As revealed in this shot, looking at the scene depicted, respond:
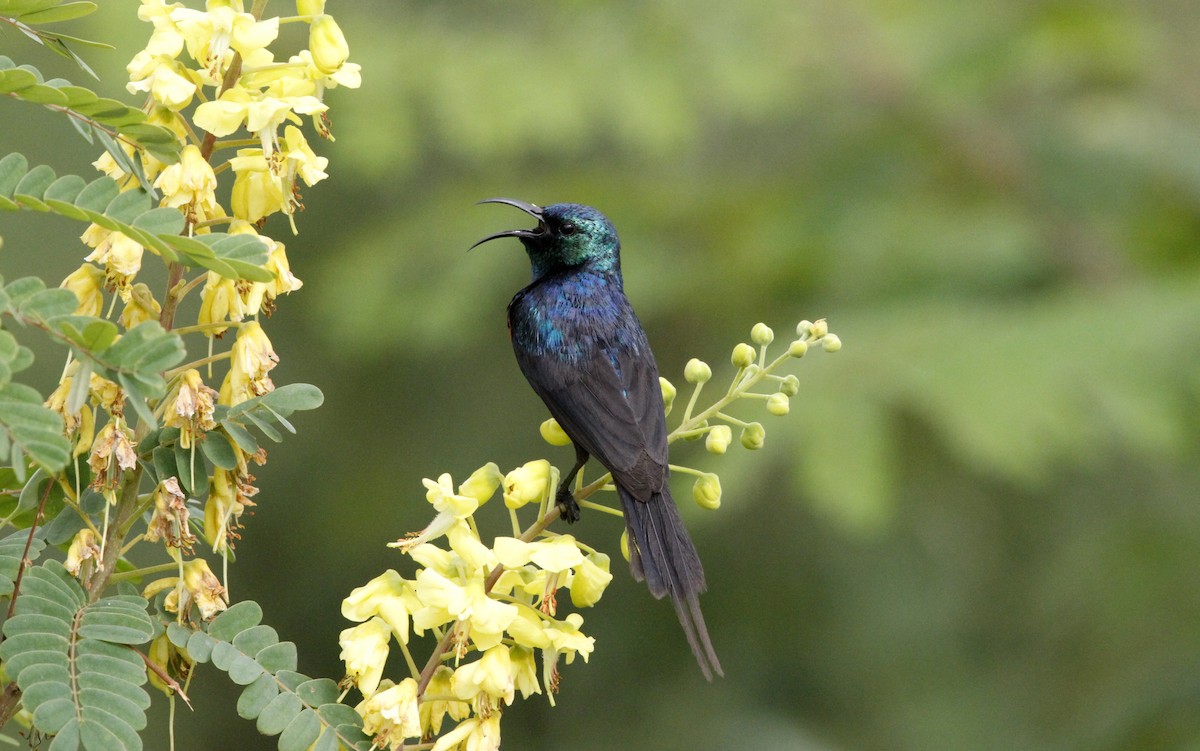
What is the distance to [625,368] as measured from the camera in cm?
264

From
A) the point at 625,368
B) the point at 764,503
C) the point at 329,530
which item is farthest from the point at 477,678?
the point at 329,530

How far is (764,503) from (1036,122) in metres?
2.15

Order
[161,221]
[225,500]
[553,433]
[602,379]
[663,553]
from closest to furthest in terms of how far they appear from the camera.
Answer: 1. [161,221]
2. [225,500]
3. [663,553]
4. [553,433]
5. [602,379]

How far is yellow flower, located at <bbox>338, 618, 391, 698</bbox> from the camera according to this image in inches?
59.4

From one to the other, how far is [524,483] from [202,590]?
43 cm

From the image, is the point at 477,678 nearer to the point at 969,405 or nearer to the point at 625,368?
the point at 625,368

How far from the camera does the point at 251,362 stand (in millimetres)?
1503

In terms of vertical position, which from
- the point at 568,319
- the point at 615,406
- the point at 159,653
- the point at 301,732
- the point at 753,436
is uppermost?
the point at 568,319

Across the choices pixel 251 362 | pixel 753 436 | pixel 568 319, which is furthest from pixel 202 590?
pixel 568 319

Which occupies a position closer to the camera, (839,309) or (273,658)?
(273,658)

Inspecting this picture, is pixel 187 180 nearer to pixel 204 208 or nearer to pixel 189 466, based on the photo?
pixel 204 208

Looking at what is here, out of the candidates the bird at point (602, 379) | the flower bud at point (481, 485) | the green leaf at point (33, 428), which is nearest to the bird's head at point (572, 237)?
the bird at point (602, 379)

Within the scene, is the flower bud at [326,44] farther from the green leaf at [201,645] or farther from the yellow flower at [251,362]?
the green leaf at [201,645]

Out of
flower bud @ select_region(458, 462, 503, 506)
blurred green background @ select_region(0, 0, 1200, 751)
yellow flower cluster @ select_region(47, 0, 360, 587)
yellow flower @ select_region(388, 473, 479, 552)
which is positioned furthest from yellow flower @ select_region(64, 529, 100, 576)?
blurred green background @ select_region(0, 0, 1200, 751)
